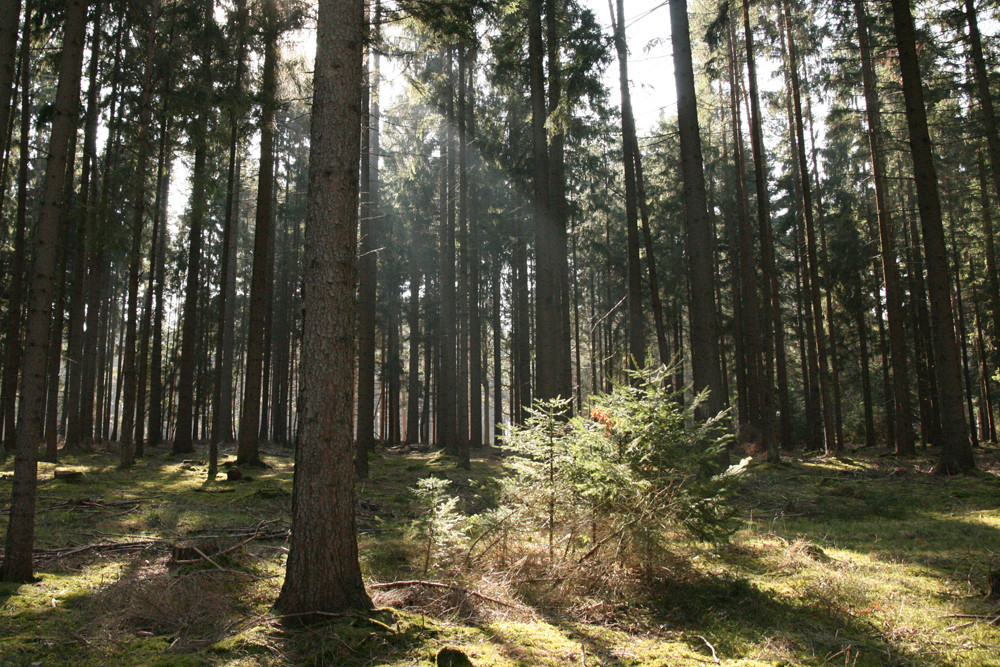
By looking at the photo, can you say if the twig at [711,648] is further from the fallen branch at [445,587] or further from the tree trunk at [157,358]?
the tree trunk at [157,358]

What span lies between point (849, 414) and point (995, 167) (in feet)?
73.0

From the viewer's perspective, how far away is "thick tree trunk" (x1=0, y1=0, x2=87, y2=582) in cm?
495

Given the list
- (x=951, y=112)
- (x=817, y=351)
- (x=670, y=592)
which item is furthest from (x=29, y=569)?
(x=951, y=112)

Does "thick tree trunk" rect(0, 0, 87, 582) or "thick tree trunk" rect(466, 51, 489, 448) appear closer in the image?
"thick tree trunk" rect(0, 0, 87, 582)

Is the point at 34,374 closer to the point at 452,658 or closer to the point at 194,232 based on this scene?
the point at 452,658

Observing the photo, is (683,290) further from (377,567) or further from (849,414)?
(377,567)

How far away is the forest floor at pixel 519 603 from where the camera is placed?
12.6 feet

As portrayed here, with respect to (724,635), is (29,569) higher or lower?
higher

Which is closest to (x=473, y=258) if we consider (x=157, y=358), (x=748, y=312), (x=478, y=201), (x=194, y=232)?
(x=478, y=201)

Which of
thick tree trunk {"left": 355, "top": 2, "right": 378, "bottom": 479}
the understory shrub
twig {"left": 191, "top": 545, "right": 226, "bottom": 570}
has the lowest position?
twig {"left": 191, "top": 545, "right": 226, "bottom": 570}

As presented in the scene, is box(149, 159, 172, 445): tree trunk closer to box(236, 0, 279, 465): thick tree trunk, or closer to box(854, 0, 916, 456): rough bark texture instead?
box(236, 0, 279, 465): thick tree trunk

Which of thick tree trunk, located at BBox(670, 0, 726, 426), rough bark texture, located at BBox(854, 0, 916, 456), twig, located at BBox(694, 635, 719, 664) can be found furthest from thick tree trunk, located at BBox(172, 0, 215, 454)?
rough bark texture, located at BBox(854, 0, 916, 456)

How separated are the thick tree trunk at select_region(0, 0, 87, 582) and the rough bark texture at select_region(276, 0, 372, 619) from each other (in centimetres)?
244

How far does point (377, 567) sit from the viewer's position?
614 centimetres
